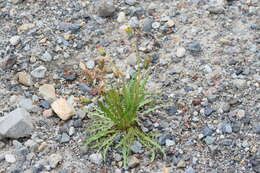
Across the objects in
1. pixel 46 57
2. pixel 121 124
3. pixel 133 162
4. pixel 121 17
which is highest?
pixel 121 17

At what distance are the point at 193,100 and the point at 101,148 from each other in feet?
3.22

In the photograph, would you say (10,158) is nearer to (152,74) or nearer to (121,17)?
(152,74)

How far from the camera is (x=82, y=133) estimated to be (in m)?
4.18

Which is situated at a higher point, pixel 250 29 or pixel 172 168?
pixel 250 29

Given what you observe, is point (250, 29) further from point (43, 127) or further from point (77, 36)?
point (43, 127)

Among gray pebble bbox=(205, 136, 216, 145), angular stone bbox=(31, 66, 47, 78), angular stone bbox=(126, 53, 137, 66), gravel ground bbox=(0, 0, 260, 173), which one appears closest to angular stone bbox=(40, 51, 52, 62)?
gravel ground bbox=(0, 0, 260, 173)

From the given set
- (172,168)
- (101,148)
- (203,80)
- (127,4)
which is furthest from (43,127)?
(127,4)

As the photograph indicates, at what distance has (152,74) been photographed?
4680 mm

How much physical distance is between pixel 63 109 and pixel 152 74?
3.22 feet

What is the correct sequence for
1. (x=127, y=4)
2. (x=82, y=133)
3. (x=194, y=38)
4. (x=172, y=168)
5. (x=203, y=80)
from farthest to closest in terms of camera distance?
(x=127, y=4) → (x=194, y=38) → (x=203, y=80) → (x=82, y=133) → (x=172, y=168)

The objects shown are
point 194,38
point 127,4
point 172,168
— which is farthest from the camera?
point 127,4

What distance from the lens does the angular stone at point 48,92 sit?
4477mm

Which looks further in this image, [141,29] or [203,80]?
[141,29]

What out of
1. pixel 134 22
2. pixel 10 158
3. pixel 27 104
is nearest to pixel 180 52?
pixel 134 22
